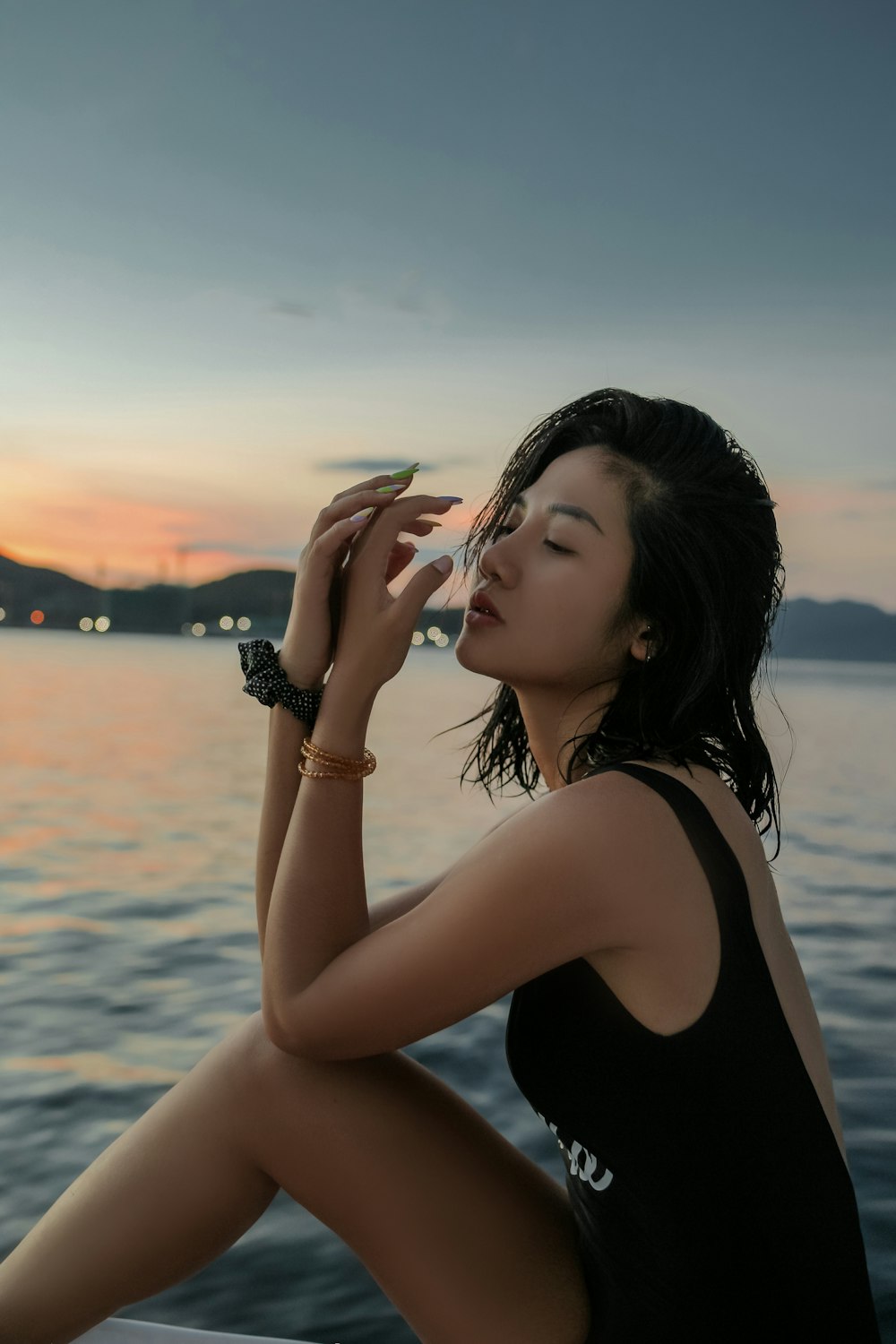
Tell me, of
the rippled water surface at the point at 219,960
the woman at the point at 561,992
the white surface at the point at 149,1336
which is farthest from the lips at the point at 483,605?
the white surface at the point at 149,1336

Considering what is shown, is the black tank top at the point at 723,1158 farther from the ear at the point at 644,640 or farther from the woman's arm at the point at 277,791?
the woman's arm at the point at 277,791

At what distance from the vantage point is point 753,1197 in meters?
1.50

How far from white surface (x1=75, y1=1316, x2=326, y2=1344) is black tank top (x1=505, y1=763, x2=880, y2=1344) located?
73 cm

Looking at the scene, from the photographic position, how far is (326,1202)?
1740 mm

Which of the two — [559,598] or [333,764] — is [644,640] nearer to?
[559,598]

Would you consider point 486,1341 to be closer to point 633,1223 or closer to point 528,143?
point 633,1223

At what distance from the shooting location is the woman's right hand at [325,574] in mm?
1862

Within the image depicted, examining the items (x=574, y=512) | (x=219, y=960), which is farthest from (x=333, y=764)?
(x=219, y=960)

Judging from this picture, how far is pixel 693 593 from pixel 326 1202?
3.51 ft

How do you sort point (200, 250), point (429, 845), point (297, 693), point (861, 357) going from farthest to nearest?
point (861, 357) < point (200, 250) < point (429, 845) < point (297, 693)

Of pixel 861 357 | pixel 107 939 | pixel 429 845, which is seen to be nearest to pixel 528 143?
pixel 861 357

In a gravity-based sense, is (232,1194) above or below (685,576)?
below

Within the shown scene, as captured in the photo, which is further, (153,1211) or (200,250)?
(200,250)

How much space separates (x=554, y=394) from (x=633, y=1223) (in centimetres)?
141
